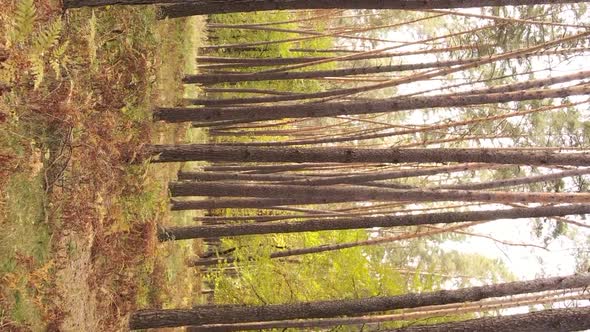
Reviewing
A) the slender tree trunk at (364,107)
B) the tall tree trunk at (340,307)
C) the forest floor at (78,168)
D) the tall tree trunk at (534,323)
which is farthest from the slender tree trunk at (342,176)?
the tall tree trunk at (534,323)

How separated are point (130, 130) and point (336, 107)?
262 cm

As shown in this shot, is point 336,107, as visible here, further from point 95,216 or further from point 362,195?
point 95,216

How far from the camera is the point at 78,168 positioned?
6031 millimetres

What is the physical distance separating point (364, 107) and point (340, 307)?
7.42 ft

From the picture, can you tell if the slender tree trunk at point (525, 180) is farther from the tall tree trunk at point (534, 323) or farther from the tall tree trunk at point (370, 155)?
the tall tree trunk at point (534, 323)

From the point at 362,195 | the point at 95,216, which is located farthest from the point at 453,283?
the point at 95,216

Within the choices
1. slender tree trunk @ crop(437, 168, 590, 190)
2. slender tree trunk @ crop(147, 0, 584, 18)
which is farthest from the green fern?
slender tree trunk @ crop(437, 168, 590, 190)

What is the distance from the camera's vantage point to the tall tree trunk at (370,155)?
5441 mm

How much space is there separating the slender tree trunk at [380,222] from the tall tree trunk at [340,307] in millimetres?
893

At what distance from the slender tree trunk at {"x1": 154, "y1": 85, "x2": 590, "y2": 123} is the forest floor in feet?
2.56

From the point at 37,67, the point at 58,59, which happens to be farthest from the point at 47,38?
the point at 58,59

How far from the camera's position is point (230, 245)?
38.3 feet

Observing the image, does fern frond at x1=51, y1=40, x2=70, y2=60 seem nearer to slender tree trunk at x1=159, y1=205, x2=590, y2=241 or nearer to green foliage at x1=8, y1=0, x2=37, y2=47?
green foliage at x1=8, y1=0, x2=37, y2=47

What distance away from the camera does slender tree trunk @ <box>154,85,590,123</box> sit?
6.19 m
